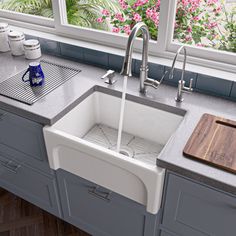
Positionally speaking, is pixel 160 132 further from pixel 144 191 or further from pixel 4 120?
pixel 4 120

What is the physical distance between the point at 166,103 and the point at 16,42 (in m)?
1.06

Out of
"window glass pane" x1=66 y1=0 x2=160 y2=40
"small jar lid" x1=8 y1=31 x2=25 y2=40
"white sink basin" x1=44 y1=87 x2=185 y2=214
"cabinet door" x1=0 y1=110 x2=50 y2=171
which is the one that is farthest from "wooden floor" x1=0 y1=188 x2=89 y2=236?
"window glass pane" x1=66 y1=0 x2=160 y2=40

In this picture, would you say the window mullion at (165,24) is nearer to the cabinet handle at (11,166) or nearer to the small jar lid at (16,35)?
the small jar lid at (16,35)

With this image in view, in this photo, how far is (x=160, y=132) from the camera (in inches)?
60.2

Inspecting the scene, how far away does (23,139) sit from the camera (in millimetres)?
1508

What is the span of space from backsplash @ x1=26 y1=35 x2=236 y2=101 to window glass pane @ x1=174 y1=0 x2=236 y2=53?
0.41 m

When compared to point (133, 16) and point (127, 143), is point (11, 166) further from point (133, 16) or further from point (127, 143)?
point (133, 16)

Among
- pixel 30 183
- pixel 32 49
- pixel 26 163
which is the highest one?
pixel 32 49

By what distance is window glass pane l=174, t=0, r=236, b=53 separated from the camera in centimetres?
183

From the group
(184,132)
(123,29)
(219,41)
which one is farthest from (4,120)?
(219,41)

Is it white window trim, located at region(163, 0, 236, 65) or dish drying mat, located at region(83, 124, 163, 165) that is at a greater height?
white window trim, located at region(163, 0, 236, 65)

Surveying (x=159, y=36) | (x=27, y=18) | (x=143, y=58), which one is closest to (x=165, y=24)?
(x=159, y=36)

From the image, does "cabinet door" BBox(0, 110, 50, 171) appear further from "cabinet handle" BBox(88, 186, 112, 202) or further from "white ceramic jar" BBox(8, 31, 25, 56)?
"white ceramic jar" BBox(8, 31, 25, 56)

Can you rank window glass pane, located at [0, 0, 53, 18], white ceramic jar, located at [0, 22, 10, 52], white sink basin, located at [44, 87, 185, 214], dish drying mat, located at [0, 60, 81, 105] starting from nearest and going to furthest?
white sink basin, located at [44, 87, 185, 214]
dish drying mat, located at [0, 60, 81, 105]
white ceramic jar, located at [0, 22, 10, 52]
window glass pane, located at [0, 0, 53, 18]
